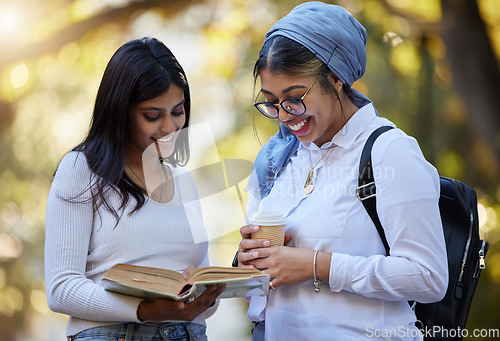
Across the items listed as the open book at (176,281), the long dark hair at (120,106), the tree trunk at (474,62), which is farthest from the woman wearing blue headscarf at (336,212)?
the tree trunk at (474,62)

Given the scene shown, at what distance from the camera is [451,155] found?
4.07 metres

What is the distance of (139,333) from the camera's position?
1.40 meters

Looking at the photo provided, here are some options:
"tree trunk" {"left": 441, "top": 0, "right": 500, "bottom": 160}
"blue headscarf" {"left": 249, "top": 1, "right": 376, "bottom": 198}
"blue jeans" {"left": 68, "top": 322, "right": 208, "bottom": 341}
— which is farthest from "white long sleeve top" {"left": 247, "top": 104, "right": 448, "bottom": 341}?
"tree trunk" {"left": 441, "top": 0, "right": 500, "bottom": 160}

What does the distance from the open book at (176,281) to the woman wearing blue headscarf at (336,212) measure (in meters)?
0.16

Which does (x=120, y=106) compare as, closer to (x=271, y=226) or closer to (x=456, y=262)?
(x=271, y=226)

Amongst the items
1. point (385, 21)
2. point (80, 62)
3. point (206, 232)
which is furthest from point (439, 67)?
point (206, 232)

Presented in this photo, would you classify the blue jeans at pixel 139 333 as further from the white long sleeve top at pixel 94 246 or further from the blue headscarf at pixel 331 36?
the blue headscarf at pixel 331 36

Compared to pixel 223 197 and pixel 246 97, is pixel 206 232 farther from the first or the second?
pixel 246 97

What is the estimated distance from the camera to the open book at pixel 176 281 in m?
1.19

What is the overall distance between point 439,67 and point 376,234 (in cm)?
308

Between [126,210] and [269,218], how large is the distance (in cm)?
39

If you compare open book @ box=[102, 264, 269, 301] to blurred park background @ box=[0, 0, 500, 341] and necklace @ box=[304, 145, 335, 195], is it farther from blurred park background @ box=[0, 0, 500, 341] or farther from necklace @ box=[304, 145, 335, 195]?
blurred park background @ box=[0, 0, 500, 341]

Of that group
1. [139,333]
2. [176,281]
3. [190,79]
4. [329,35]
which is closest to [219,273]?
[176,281]

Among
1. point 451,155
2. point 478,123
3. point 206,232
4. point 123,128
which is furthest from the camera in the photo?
point 451,155
